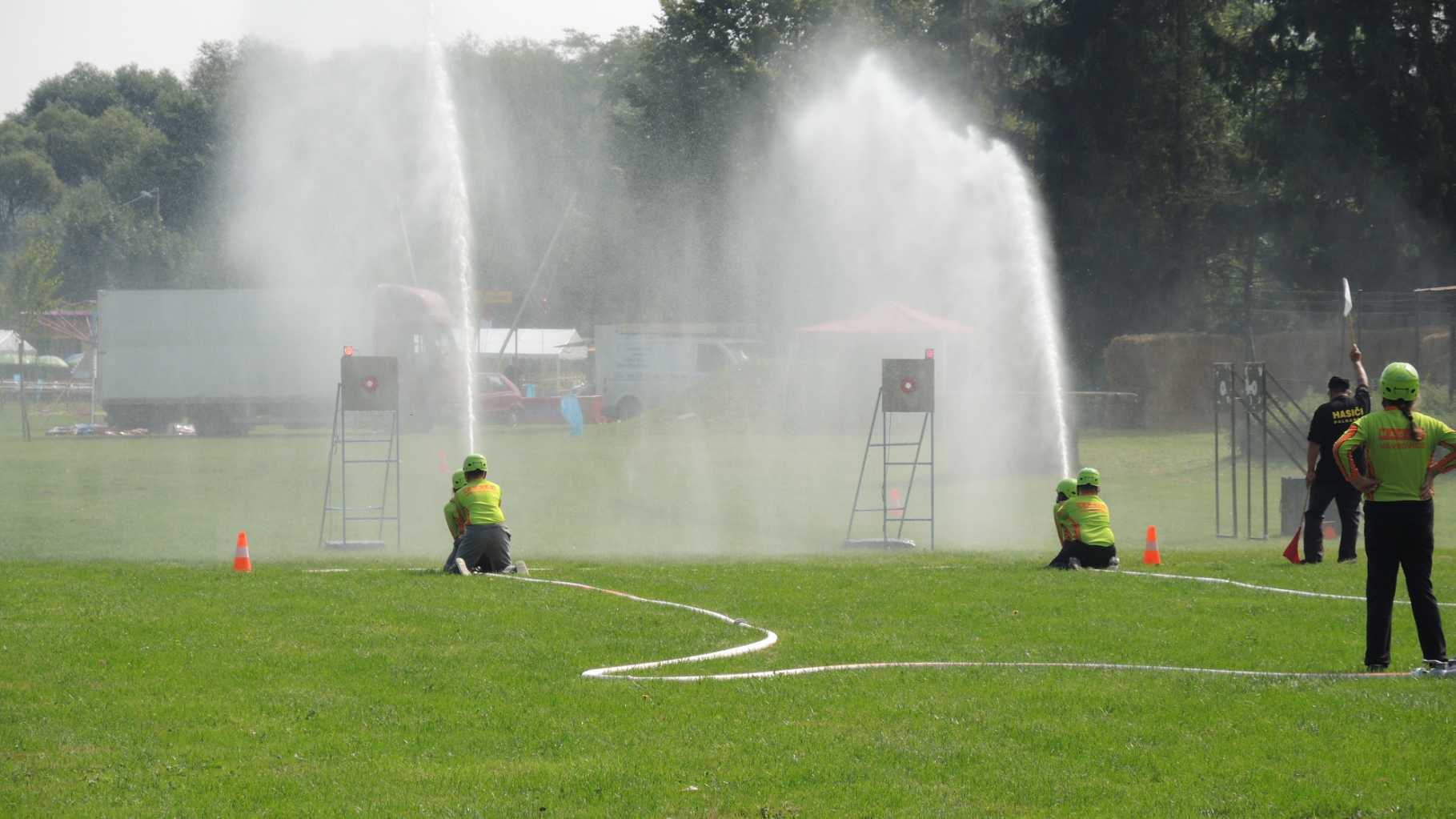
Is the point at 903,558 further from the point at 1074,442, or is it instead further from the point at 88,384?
the point at 88,384

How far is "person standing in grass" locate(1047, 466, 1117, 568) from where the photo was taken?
16562mm

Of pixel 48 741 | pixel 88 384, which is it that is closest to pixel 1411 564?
pixel 48 741

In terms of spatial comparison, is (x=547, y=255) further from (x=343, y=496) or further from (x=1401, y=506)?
(x=1401, y=506)

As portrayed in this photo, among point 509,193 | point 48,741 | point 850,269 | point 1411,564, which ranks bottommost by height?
point 48,741

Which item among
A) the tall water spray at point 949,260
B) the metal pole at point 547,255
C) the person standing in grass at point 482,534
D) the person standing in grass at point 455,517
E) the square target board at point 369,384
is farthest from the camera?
the metal pole at point 547,255

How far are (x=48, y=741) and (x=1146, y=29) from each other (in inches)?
1919

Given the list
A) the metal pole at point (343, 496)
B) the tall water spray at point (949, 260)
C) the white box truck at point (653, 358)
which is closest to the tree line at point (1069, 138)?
the white box truck at point (653, 358)

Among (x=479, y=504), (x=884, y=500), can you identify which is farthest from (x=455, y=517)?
(x=884, y=500)

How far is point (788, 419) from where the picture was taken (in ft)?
162

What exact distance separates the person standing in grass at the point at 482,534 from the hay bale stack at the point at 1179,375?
31626mm

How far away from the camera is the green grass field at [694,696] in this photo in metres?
7.35

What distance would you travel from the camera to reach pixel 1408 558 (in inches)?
397

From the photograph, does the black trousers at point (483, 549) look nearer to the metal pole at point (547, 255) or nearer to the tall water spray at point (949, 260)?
the tall water spray at point (949, 260)

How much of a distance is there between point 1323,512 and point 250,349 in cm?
4102
